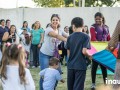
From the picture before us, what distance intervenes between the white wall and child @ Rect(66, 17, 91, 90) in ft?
47.7

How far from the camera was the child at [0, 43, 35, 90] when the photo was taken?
17.1 feet

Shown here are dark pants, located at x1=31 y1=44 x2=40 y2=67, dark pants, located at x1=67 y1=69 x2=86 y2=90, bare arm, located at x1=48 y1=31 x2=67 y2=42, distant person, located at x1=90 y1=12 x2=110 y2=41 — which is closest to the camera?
dark pants, located at x1=67 y1=69 x2=86 y2=90

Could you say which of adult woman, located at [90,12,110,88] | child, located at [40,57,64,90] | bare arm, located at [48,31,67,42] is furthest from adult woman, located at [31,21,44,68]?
bare arm, located at [48,31,67,42]

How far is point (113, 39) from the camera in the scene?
600cm

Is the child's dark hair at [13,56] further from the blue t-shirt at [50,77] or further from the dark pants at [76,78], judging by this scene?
the blue t-shirt at [50,77]

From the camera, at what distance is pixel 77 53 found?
724cm

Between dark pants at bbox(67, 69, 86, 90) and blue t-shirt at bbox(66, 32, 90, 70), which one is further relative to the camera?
dark pants at bbox(67, 69, 86, 90)

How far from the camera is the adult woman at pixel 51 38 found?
7.75 m

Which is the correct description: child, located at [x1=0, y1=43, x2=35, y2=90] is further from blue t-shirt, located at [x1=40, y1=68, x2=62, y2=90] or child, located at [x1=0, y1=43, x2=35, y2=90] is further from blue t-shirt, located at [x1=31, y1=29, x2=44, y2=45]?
blue t-shirt, located at [x1=31, y1=29, x2=44, y2=45]

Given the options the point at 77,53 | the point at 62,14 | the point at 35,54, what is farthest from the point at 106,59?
the point at 62,14

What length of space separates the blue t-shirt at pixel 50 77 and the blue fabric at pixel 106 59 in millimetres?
1179

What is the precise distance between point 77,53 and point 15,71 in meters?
2.18

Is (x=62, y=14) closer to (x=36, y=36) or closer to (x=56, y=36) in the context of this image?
(x=36, y=36)

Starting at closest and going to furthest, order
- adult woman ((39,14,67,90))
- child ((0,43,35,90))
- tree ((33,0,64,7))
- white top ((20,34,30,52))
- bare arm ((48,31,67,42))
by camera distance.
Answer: child ((0,43,35,90)) < bare arm ((48,31,67,42)) < adult woman ((39,14,67,90)) < white top ((20,34,30,52)) < tree ((33,0,64,7))
